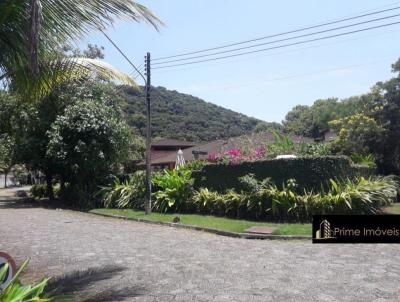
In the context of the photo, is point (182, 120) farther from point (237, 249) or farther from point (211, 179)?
point (237, 249)

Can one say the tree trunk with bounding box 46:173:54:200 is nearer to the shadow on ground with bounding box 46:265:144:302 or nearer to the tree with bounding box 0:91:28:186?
the tree with bounding box 0:91:28:186

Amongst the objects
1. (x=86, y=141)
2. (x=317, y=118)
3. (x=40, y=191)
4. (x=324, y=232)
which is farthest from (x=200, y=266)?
(x=317, y=118)

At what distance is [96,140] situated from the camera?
2488 centimetres

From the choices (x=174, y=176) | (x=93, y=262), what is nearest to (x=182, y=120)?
(x=174, y=176)

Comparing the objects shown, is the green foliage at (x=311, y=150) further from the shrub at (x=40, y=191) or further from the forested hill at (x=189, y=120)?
the forested hill at (x=189, y=120)

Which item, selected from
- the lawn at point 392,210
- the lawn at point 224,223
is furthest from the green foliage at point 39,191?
the lawn at point 392,210

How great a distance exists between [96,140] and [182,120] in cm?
4600

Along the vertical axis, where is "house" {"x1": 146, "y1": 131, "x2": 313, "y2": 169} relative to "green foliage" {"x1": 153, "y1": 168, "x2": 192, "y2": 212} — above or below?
above

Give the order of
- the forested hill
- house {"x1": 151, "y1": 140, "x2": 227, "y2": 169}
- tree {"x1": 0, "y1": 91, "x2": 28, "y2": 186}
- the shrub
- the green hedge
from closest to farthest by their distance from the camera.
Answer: the green hedge → tree {"x1": 0, "y1": 91, "x2": 28, "y2": 186} → the shrub → house {"x1": 151, "y1": 140, "x2": 227, "y2": 169} → the forested hill

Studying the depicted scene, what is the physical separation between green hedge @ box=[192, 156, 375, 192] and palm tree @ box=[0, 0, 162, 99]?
10.9 metres

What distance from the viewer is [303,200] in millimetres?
15617

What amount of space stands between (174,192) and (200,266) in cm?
1118

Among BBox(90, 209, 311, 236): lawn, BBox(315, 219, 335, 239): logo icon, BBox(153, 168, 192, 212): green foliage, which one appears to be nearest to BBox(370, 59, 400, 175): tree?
BBox(153, 168, 192, 212): green foliage

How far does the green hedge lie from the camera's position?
53.7 ft
